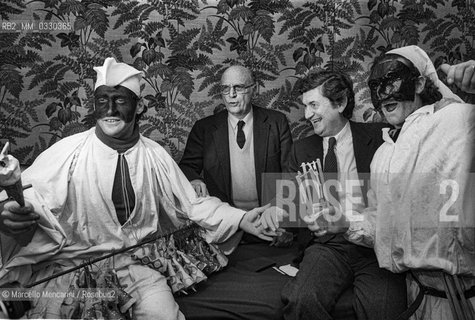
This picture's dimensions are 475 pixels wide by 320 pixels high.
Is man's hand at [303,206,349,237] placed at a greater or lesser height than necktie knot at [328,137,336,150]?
lesser

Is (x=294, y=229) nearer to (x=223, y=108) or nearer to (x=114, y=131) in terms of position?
(x=223, y=108)

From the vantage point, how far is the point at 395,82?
6.01 feet

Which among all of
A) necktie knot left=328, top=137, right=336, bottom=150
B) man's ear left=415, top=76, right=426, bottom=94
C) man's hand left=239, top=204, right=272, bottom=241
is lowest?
man's hand left=239, top=204, right=272, bottom=241

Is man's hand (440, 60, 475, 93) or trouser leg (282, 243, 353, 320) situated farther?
trouser leg (282, 243, 353, 320)

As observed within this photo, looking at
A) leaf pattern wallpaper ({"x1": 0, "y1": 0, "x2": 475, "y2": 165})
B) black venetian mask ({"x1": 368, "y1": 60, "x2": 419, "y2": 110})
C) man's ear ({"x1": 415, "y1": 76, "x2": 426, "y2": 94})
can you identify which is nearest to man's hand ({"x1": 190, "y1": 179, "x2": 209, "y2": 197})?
leaf pattern wallpaper ({"x1": 0, "y1": 0, "x2": 475, "y2": 165})

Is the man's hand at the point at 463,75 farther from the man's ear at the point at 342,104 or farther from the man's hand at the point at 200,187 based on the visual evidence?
the man's hand at the point at 200,187

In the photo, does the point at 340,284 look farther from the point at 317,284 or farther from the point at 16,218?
the point at 16,218

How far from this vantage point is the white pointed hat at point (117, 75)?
190 cm

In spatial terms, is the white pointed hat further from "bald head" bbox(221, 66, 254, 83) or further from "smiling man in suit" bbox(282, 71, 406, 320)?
"smiling man in suit" bbox(282, 71, 406, 320)

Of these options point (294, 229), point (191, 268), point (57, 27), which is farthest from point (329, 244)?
point (57, 27)

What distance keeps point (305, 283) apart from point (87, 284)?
709 millimetres

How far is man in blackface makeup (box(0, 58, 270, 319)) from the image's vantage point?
1812 mm

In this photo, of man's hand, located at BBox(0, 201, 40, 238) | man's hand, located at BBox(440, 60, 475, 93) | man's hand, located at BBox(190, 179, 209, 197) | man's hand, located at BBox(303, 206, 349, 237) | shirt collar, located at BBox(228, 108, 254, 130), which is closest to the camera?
man's hand, located at BBox(440, 60, 475, 93)

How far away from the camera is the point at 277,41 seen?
2.14 meters
